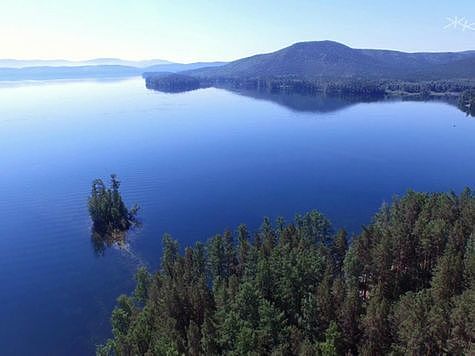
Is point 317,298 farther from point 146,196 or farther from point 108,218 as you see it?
point 146,196

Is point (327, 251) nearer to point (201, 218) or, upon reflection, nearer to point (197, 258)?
point (197, 258)

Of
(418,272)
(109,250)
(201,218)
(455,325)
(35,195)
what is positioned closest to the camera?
(455,325)

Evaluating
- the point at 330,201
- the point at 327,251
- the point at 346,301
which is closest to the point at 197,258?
the point at 327,251

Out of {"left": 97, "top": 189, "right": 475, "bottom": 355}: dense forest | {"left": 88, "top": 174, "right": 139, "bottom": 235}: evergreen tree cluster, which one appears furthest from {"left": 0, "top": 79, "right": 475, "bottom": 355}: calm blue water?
{"left": 97, "top": 189, "right": 475, "bottom": 355}: dense forest

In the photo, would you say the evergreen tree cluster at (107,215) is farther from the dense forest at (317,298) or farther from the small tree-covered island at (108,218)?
the dense forest at (317,298)

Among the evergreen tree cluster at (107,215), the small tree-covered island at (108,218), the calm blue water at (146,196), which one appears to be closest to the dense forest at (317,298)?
the calm blue water at (146,196)

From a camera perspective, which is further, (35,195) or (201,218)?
(35,195)

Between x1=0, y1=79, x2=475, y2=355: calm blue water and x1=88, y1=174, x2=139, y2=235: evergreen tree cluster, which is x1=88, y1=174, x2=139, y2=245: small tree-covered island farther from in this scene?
x1=0, y1=79, x2=475, y2=355: calm blue water

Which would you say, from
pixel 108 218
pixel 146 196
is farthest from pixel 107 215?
pixel 146 196
